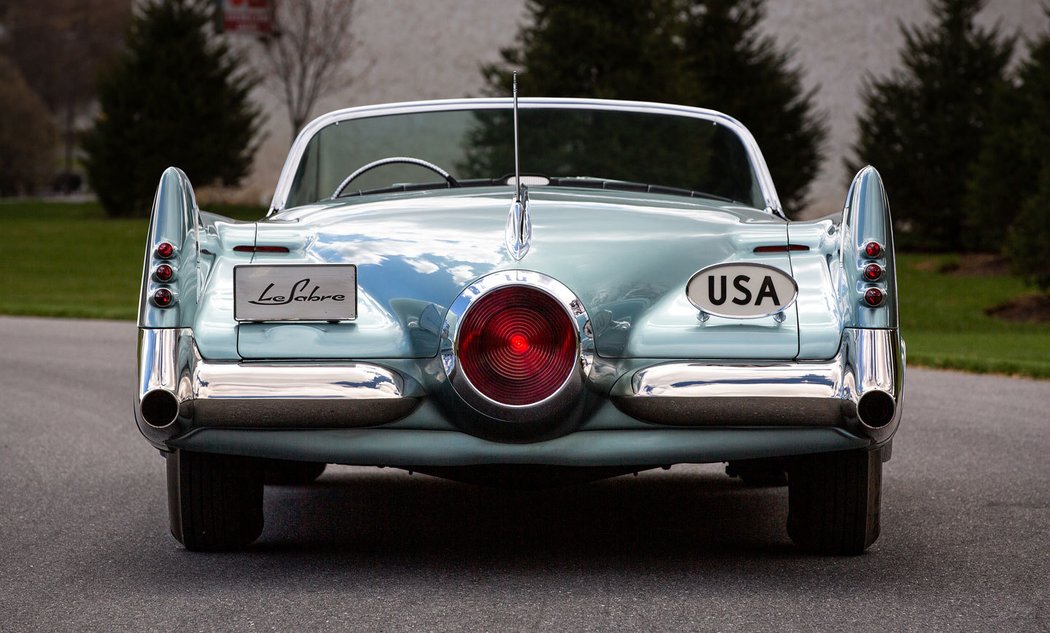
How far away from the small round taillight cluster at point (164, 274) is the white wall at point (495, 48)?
32473mm

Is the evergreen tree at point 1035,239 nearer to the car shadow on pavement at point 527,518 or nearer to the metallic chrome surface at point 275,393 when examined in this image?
the car shadow on pavement at point 527,518

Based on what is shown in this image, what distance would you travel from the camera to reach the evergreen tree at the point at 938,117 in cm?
2923

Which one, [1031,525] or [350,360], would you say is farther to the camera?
[1031,525]

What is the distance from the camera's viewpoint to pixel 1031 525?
16.1 feet

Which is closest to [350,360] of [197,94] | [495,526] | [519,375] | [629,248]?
[519,375]

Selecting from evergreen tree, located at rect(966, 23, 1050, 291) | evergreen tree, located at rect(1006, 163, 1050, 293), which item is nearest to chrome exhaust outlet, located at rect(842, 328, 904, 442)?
evergreen tree, located at rect(1006, 163, 1050, 293)

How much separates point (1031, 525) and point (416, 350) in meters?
2.28

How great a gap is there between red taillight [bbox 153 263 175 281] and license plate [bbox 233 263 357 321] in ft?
0.60

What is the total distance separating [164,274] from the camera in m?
4.05

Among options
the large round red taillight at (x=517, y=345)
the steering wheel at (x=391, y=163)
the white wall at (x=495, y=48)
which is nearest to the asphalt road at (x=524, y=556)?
the large round red taillight at (x=517, y=345)

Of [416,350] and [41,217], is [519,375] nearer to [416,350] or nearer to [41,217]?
[416,350]

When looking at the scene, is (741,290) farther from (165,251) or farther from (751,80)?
(751,80)

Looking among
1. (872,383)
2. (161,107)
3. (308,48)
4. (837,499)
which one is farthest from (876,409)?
(308,48)

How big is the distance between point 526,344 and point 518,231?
361 mm
